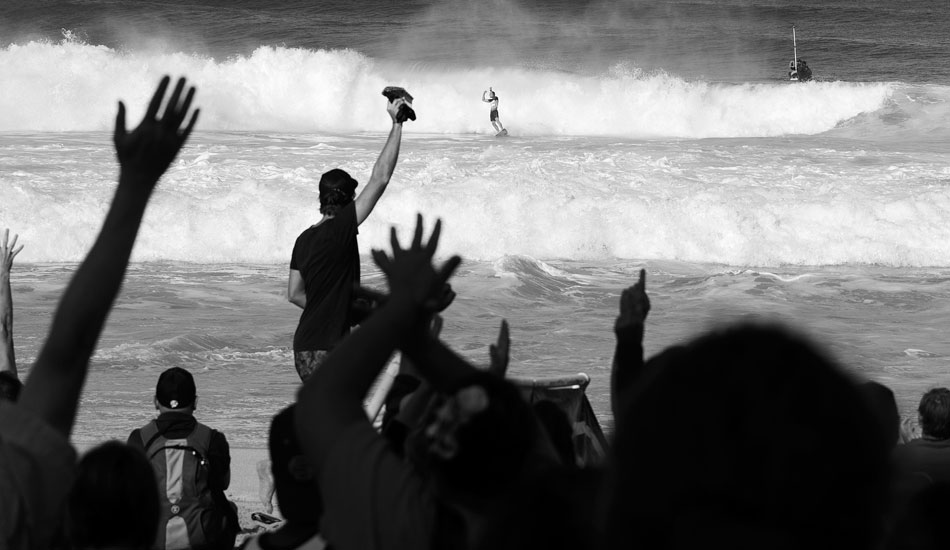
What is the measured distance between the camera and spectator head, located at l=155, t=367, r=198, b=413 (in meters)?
3.81

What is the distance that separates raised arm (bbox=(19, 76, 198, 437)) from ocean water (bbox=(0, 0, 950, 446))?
0.94 metres

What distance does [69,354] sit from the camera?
1.80 meters

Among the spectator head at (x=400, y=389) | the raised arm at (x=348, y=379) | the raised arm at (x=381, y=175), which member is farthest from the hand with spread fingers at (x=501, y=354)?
the raised arm at (x=381, y=175)

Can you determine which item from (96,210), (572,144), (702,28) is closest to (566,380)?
(96,210)

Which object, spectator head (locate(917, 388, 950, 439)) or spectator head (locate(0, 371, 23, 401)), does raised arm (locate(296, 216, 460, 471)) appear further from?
spectator head (locate(917, 388, 950, 439))

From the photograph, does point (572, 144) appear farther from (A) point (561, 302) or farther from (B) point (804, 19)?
(B) point (804, 19)

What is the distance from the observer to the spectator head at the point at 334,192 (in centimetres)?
457

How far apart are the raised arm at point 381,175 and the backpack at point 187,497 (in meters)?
1.17

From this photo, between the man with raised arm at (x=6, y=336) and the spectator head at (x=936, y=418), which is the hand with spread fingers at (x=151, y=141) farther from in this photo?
the spectator head at (x=936, y=418)

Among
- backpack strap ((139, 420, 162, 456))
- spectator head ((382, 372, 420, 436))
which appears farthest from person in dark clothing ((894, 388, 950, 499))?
backpack strap ((139, 420, 162, 456))

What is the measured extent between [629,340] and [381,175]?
2.43 metres

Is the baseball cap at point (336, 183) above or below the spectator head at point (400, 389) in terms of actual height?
above

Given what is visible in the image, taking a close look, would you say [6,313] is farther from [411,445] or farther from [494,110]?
[494,110]

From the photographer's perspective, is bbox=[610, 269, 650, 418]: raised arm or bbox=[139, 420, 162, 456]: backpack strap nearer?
bbox=[610, 269, 650, 418]: raised arm
